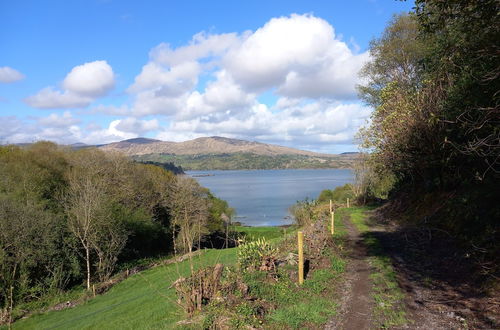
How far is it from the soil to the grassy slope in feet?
14.9

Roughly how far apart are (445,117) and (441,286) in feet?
29.3

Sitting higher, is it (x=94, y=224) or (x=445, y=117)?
(x=445, y=117)

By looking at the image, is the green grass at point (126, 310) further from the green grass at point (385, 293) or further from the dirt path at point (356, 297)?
the green grass at point (385, 293)

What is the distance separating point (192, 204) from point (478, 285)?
4600 centimetres

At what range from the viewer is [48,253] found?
99.8 ft

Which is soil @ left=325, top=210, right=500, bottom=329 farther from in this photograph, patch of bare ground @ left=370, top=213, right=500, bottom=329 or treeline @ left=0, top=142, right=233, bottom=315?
treeline @ left=0, top=142, right=233, bottom=315

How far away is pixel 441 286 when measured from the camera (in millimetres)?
9773

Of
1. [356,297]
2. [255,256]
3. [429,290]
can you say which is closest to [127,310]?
[255,256]

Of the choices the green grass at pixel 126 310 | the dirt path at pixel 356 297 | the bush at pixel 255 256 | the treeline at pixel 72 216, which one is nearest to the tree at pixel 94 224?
the treeline at pixel 72 216

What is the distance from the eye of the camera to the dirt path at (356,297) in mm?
8273

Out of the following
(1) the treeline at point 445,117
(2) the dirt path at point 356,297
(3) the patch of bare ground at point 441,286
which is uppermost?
(1) the treeline at point 445,117

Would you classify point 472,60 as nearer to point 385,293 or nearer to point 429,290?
point 429,290

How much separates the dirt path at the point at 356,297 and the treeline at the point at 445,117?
337 centimetres

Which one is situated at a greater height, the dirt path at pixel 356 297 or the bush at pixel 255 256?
the bush at pixel 255 256
